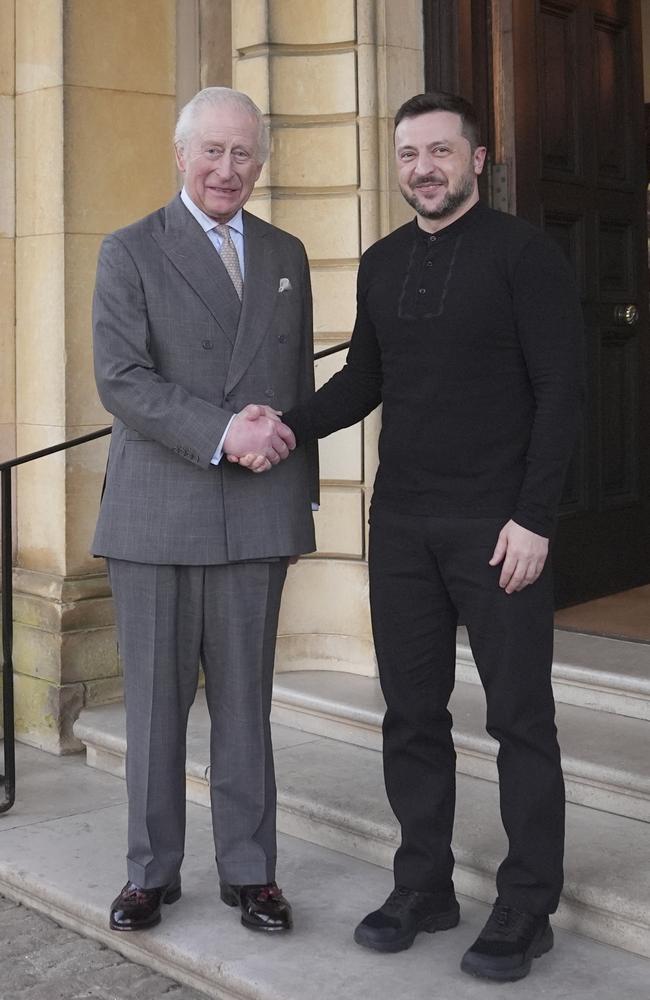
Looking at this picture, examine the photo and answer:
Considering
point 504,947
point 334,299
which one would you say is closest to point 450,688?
point 504,947

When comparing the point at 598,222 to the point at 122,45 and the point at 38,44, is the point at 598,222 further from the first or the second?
the point at 38,44

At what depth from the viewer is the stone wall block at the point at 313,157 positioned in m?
4.78

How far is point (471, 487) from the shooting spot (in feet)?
9.59

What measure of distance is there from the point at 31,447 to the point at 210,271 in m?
2.16

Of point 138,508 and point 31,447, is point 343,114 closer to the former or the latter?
point 31,447

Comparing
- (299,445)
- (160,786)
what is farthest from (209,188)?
(160,786)

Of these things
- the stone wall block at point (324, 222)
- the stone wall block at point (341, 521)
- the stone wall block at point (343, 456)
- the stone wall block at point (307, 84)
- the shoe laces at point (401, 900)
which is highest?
the stone wall block at point (307, 84)

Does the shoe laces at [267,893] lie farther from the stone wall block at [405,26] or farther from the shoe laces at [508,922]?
the stone wall block at [405,26]

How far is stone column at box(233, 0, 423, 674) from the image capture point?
4.74 meters

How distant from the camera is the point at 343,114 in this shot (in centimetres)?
478

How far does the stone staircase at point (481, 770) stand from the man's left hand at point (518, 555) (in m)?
0.80

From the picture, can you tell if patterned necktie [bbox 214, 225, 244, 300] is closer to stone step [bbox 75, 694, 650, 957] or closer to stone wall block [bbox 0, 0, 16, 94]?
A: stone step [bbox 75, 694, 650, 957]

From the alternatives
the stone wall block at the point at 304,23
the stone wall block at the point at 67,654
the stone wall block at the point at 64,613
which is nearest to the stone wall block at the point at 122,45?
the stone wall block at the point at 304,23

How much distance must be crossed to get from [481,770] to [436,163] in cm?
184
